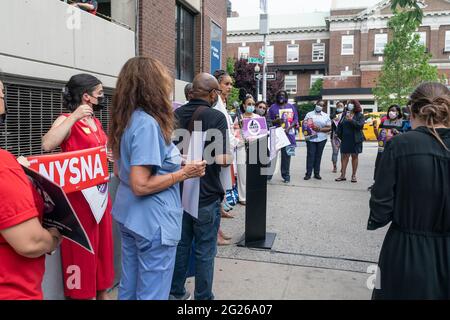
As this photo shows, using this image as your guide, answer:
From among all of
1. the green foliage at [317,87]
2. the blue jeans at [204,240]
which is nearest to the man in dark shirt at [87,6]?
the blue jeans at [204,240]

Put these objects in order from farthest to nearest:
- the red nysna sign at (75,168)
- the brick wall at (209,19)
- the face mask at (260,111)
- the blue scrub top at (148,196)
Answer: the brick wall at (209,19) → the face mask at (260,111) → the red nysna sign at (75,168) → the blue scrub top at (148,196)

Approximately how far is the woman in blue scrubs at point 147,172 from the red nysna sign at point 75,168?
525mm

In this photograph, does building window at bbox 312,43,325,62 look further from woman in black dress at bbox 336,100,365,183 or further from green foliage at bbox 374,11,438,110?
woman in black dress at bbox 336,100,365,183

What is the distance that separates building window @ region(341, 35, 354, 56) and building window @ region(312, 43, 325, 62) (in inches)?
130

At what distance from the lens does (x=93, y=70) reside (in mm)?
6793

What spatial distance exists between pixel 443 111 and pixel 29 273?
2277 millimetres

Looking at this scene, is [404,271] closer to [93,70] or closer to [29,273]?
[29,273]

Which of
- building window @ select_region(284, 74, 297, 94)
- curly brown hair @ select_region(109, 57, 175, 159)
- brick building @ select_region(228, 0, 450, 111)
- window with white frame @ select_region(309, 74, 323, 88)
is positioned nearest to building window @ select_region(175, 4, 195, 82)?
curly brown hair @ select_region(109, 57, 175, 159)

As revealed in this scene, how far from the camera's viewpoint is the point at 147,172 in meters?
2.27

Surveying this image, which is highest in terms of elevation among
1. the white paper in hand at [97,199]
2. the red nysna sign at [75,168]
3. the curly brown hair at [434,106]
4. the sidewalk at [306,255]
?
the curly brown hair at [434,106]

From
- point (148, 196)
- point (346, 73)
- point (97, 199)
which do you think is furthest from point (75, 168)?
point (346, 73)

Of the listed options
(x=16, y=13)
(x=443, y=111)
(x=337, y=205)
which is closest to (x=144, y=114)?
(x=443, y=111)

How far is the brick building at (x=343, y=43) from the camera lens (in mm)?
40844

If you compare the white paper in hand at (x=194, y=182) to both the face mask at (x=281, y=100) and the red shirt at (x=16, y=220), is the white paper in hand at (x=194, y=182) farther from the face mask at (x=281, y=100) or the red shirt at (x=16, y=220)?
the face mask at (x=281, y=100)
